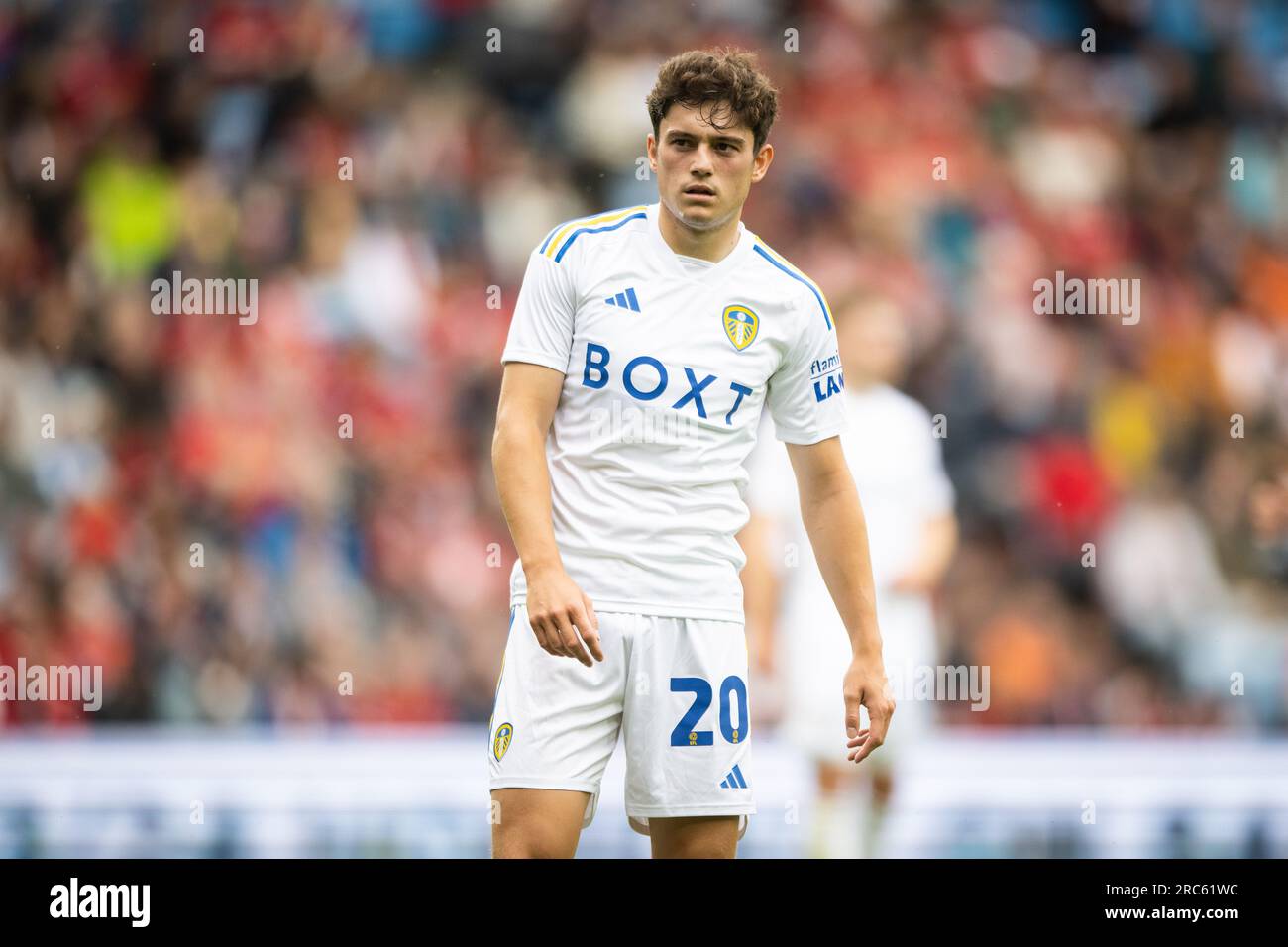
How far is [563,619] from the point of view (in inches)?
125

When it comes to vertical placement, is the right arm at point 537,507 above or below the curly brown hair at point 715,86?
below

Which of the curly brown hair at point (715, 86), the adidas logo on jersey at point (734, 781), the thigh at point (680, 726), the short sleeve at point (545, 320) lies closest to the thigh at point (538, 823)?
the thigh at point (680, 726)

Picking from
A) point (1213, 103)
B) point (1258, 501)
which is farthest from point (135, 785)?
point (1213, 103)

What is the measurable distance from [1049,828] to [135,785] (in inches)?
145

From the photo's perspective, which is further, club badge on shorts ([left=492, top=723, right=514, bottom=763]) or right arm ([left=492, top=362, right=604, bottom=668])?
club badge on shorts ([left=492, top=723, right=514, bottom=763])

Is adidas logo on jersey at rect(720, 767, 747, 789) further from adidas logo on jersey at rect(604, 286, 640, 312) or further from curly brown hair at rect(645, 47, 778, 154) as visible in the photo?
curly brown hair at rect(645, 47, 778, 154)

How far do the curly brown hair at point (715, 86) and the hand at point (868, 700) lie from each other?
1.14 m

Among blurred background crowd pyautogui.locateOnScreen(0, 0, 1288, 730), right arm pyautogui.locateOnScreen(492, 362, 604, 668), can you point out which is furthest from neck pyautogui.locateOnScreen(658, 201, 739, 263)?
blurred background crowd pyautogui.locateOnScreen(0, 0, 1288, 730)

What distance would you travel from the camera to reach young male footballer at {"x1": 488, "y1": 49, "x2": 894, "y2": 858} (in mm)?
3398

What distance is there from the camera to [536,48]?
9.30 metres

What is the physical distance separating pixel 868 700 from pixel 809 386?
699 millimetres

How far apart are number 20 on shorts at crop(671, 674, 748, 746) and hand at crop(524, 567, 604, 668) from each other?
32cm

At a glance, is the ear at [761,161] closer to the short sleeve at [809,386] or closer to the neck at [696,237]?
the neck at [696,237]

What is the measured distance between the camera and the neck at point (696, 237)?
11.8 ft
